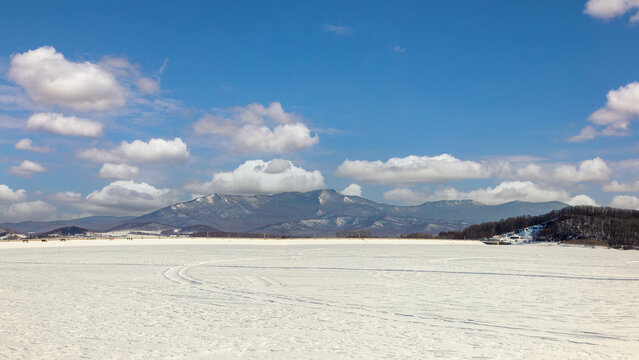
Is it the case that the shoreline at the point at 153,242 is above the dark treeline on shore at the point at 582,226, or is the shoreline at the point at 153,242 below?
below

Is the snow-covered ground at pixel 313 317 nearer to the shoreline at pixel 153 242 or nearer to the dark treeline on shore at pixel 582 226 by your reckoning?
the shoreline at pixel 153 242

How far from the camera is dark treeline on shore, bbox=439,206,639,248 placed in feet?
487

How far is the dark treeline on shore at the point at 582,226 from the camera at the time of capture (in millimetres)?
148400

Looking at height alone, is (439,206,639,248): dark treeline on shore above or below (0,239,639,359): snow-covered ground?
above

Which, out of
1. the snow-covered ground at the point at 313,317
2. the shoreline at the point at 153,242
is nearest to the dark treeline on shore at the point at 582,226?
the shoreline at the point at 153,242

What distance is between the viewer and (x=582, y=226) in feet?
525

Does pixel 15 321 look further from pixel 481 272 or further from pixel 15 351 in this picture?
pixel 481 272

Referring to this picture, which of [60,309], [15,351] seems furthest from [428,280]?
[15,351]

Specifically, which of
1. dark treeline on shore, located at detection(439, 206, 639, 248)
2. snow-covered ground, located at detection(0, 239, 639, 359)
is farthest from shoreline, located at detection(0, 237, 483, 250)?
dark treeline on shore, located at detection(439, 206, 639, 248)

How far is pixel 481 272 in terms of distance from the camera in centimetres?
3161

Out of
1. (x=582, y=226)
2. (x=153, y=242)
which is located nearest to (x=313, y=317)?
(x=153, y=242)

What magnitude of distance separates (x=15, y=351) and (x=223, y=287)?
37.1ft

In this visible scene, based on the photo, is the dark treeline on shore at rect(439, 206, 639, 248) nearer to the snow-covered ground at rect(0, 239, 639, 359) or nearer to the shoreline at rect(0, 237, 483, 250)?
the shoreline at rect(0, 237, 483, 250)

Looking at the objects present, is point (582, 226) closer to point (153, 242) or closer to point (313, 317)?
point (153, 242)
